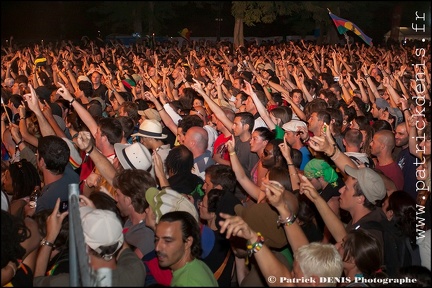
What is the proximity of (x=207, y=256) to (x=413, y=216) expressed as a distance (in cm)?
153

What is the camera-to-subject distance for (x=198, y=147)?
22.7ft

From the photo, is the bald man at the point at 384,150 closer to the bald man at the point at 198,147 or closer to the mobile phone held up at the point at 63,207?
the bald man at the point at 198,147

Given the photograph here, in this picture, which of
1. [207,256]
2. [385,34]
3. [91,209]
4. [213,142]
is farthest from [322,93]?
[385,34]

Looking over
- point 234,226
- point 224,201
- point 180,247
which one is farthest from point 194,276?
point 224,201

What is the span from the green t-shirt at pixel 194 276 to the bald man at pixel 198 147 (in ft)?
9.42

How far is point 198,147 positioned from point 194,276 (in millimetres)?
3187

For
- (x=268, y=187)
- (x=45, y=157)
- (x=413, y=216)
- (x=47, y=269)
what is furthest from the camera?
(x=45, y=157)

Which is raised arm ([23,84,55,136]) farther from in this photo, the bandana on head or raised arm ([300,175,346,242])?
raised arm ([300,175,346,242])

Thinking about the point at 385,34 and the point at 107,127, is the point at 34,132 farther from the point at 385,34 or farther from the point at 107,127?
the point at 385,34

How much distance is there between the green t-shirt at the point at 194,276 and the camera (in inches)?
147

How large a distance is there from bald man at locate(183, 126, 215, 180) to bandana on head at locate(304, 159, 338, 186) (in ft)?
4.15

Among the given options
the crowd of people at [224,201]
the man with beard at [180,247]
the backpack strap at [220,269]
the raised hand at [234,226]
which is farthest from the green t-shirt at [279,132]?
the raised hand at [234,226]

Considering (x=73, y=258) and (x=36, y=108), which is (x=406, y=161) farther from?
(x=73, y=258)

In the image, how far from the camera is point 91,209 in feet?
13.5
